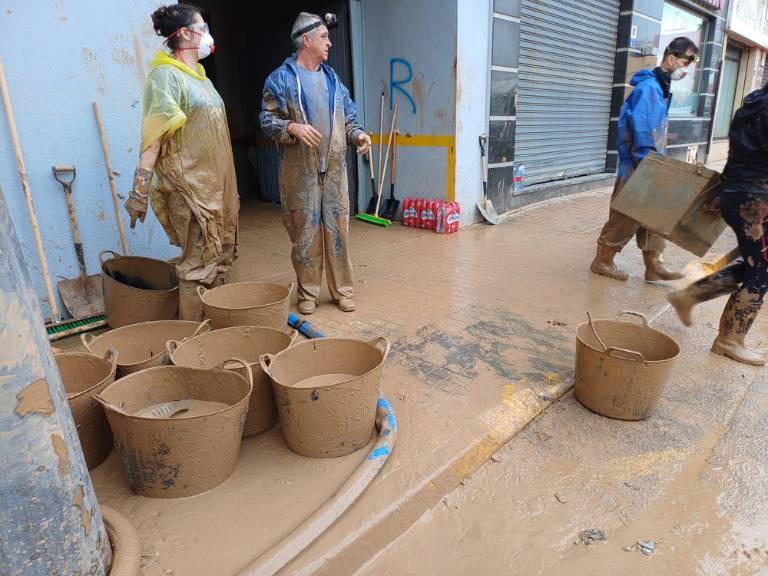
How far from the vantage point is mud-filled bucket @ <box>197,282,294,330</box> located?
285cm

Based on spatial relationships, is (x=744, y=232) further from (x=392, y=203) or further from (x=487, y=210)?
(x=392, y=203)

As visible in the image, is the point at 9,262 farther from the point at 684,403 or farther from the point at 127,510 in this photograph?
the point at 684,403

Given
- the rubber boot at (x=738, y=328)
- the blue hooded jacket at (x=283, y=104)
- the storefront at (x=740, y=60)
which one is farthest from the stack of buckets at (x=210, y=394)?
the storefront at (x=740, y=60)

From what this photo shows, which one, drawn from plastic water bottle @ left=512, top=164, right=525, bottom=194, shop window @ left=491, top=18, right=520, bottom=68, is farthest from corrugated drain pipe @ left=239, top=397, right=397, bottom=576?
plastic water bottle @ left=512, top=164, right=525, bottom=194

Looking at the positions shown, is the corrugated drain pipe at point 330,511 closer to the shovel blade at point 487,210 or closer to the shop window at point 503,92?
the shovel blade at point 487,210

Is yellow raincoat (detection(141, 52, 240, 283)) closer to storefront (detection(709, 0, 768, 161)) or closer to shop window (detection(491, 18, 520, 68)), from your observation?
shop window (detection(491, 18, 520, 68))

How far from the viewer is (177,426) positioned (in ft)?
6.20

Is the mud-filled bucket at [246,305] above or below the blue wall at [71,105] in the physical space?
below

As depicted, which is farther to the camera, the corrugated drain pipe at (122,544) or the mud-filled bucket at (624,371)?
the mud-filled bucket at (624,371)

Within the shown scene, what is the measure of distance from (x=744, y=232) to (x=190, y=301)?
3.49 metres

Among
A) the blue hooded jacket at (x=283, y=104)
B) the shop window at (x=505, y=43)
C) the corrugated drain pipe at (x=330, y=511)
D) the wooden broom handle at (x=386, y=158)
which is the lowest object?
the corrugated drain pipe at (x=330, y=511)

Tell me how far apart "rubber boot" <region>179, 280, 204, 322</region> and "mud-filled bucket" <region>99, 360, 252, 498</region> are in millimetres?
1145

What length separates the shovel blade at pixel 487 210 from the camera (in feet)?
23.3

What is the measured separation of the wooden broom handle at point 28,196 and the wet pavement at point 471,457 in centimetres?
191
